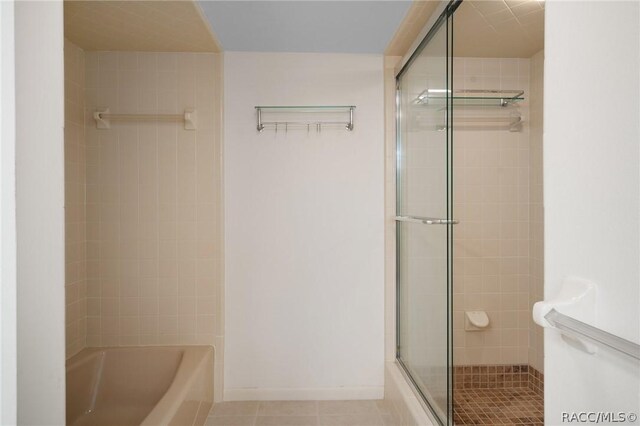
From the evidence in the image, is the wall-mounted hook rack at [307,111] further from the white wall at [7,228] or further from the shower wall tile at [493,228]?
the white wall at [7,228]

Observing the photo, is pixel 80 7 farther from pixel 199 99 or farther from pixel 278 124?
pixel 278 124

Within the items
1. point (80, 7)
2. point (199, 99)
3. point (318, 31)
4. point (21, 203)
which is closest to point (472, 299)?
point (318, 31)

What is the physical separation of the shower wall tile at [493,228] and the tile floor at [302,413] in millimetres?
608

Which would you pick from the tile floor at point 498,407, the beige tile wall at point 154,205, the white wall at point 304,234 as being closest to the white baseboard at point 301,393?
the white wall at point 304,234

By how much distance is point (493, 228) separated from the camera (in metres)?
2.27

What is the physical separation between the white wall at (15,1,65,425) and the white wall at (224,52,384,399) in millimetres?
1714

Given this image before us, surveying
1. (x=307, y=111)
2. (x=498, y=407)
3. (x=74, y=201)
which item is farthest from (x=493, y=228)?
(x=74, y=201)

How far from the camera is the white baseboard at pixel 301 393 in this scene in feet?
7.61

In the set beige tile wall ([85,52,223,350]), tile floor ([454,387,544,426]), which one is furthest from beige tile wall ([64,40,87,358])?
tile floor ([454,387,544,426])

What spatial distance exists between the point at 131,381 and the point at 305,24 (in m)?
2.29

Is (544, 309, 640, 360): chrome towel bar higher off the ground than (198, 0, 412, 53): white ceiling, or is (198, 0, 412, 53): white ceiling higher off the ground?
(198, 0, 412, 53): white ceiling

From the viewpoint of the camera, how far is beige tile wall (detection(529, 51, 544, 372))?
2.11 m

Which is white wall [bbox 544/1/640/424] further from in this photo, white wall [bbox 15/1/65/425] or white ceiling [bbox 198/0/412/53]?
white ceiling [bbox 198/0/412/53]

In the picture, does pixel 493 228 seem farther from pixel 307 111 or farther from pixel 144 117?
pixel 144 117
